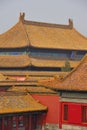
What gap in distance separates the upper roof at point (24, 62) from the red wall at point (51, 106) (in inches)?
809

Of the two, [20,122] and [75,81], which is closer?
[75,81]

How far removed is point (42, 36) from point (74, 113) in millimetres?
32807

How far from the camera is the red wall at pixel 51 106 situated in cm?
2472

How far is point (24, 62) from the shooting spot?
47.0 m

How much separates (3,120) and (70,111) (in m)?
4.47

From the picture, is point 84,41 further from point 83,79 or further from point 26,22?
point 83,79

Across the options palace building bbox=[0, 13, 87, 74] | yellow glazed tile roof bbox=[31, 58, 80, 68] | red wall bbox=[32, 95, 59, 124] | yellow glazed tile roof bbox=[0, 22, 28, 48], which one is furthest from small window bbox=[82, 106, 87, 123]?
yellow glazed tile roof bbox=[0, 22, 28, 48]

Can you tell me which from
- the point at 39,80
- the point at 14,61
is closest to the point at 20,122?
the point at 39,80

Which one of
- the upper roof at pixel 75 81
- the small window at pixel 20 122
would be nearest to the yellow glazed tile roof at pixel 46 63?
the small window at pixel 20 122

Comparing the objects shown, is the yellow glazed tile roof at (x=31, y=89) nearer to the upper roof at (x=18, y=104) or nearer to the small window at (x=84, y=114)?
the upper roof at (x=18, y=104)

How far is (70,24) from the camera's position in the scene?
61.0m

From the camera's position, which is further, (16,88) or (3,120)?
(16,88)

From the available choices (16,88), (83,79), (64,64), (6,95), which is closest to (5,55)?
(64,64)

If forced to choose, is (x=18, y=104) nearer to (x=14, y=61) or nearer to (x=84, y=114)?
(x=84, y=114)
